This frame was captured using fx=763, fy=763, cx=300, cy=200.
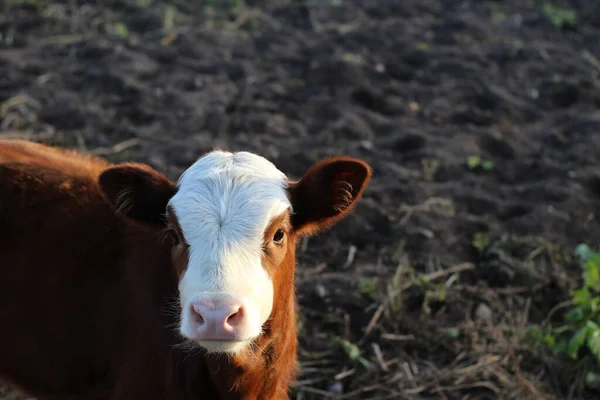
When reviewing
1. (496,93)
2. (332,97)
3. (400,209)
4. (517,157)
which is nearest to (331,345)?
(400,209)

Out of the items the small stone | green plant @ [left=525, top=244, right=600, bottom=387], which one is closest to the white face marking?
the small stone

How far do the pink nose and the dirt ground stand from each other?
2.19 m

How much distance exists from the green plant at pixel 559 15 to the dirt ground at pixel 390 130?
6cm

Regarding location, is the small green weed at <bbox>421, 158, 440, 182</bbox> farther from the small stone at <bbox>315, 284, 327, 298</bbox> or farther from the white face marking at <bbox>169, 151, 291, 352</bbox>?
the white face marking at <bbox>169, 151, 291, 352</bbox>

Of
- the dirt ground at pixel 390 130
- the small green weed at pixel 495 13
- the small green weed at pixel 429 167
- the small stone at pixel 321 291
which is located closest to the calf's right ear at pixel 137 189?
the dirt ground at pixel 390 130

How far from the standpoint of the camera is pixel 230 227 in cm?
345

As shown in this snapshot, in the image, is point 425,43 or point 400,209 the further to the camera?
point 425,43

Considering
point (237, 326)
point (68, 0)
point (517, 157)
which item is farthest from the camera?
point (68, 0)

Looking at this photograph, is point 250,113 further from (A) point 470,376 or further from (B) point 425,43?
(A) point 470,376

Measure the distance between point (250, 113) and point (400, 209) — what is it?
241 centimetres

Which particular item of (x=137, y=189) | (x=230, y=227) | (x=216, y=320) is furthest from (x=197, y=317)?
(x=137, y=189)

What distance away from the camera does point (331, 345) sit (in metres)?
5.47

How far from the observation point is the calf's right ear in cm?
382

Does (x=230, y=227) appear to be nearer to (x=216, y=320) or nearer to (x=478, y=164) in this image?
(x=216, y=320)
